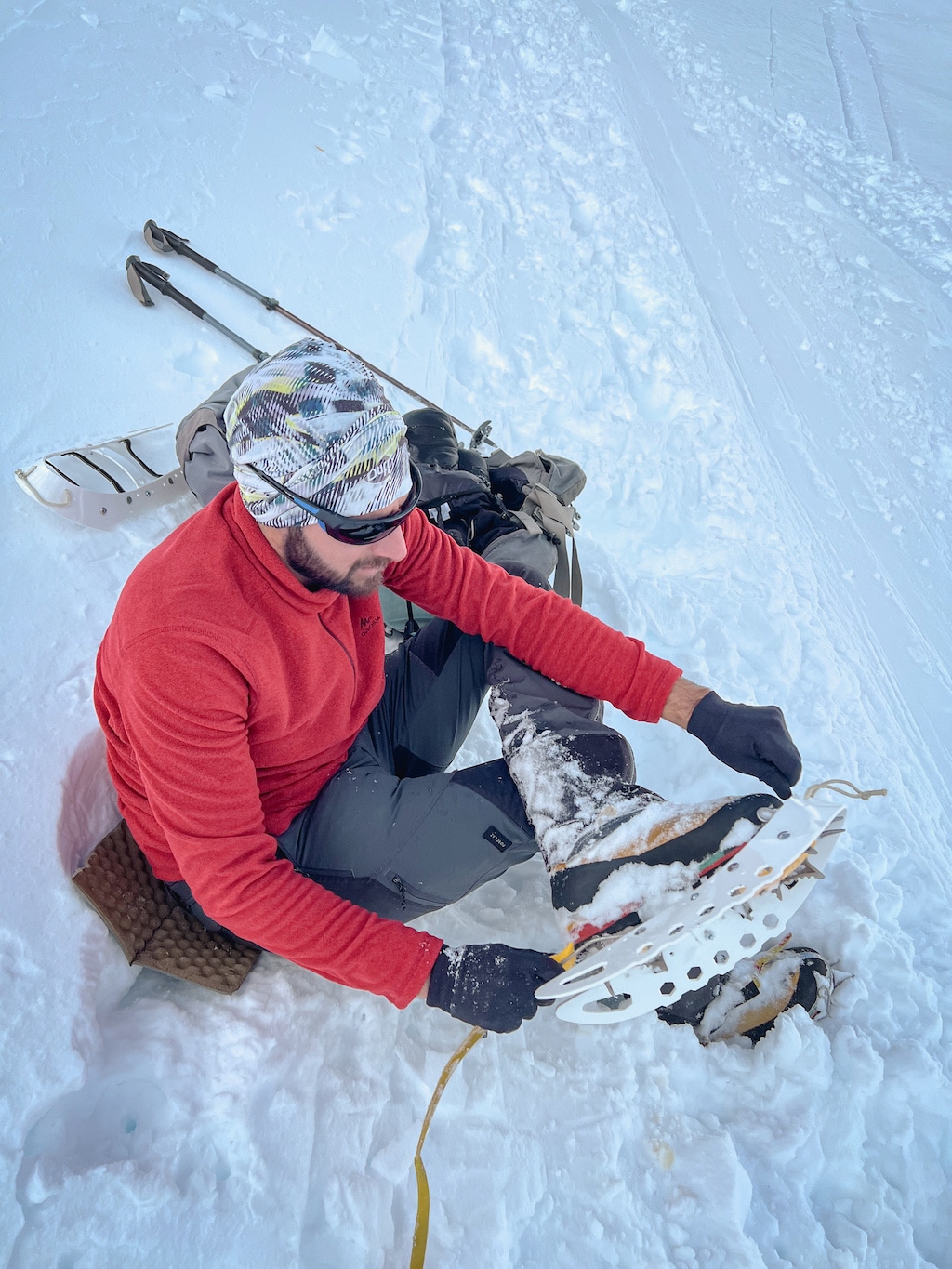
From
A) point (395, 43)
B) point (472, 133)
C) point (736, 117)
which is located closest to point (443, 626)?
point (472, 133)

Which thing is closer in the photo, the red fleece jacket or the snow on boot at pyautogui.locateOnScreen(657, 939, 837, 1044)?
the red fleece jacket

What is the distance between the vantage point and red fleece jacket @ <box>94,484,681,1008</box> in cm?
144

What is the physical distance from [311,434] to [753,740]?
1.29 m

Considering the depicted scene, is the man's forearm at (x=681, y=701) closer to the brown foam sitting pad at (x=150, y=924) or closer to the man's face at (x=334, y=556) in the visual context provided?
the man's face at (x=334, y=556)

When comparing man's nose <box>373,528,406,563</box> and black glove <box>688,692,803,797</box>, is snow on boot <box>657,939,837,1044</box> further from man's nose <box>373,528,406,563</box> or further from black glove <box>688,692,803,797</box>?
man's nose <box>373,528,406,563</box>

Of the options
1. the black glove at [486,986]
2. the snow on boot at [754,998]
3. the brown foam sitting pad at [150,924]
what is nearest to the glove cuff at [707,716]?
the snow on boot at [754,998]

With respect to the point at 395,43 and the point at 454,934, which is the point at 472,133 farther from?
the point at 454,934

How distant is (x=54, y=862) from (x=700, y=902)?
143 cm

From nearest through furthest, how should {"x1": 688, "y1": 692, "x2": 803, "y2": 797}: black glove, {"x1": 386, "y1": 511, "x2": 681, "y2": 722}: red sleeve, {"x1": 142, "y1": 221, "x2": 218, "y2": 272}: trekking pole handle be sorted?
{"x1": 688, "y1": 692, "x2": 803, "y2": 797}: black glove, {"x1": 386, "y1": 511, "x2": 681, "y2": 722}: red sleeve, {"x1": 142, "y1": 221, "x2": 218, "y2": 272}: trekking pole handle

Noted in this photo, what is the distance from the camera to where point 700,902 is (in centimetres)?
155

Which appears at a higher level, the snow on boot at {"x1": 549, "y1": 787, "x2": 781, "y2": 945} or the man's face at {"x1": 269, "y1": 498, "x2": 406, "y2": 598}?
the man's face at {"x1": 269, "y1": 498, "x2": 406, "y2": 598}

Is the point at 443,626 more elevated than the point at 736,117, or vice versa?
the point at 736,117

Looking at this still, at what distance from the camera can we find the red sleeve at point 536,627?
2059 millimetres

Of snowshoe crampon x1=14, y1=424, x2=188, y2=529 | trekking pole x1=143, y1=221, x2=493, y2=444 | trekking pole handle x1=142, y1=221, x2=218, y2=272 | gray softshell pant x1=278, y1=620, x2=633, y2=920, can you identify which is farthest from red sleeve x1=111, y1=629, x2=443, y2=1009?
trekking pole handle x1=142, y1=221, x2=218, y2=272
